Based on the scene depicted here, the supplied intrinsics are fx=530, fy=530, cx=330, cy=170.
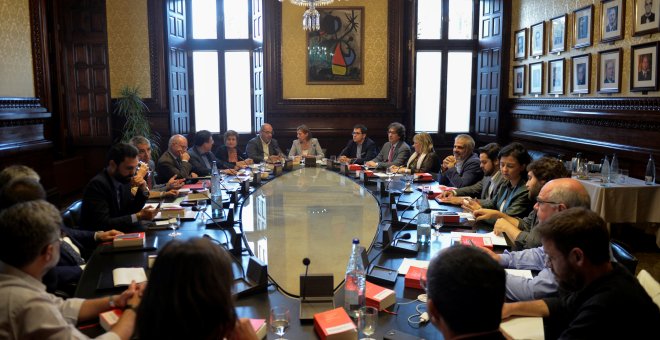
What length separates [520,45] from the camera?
836 cm

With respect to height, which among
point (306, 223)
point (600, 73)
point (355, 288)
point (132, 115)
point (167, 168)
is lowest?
point (306, 223)

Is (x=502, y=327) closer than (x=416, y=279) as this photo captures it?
Yes

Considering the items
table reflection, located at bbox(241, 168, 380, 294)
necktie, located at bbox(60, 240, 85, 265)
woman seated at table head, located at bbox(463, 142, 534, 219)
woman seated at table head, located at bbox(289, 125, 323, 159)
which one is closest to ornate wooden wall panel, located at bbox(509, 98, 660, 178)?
woman seated at table head, located at bbox(463, 142, 534, 219)

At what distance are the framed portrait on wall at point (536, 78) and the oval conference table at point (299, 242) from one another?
3723mm

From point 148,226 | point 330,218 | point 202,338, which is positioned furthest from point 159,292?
point 330,218

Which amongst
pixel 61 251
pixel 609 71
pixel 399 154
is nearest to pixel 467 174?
pixel 399 154

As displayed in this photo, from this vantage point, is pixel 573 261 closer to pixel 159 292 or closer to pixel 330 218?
pixel 159 292

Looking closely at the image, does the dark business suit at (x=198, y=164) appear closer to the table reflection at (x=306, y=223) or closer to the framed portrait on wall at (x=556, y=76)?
the table reflection at (x=306, y=223)

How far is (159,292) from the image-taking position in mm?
1199

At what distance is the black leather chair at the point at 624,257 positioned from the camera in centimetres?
232

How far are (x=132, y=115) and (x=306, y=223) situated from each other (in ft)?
18.3

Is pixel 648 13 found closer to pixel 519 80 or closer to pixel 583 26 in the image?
pixel 583 26

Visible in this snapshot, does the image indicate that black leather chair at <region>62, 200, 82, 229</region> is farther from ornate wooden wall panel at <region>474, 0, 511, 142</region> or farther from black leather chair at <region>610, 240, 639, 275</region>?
ornate wooden wall panel at <region>474, 0, 511, 142</region>

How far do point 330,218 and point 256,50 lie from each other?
20.4 ft
